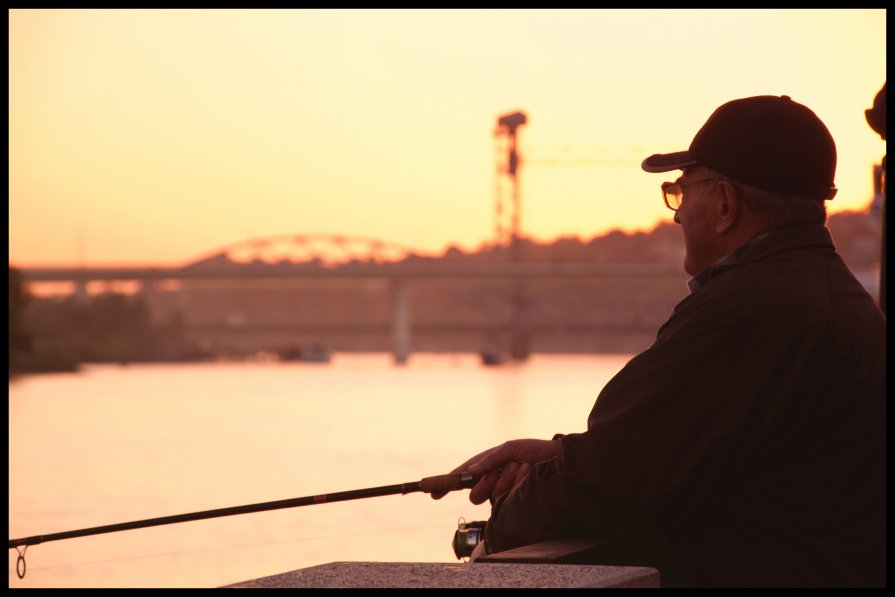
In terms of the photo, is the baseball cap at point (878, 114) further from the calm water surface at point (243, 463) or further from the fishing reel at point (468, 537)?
the calm water surface at point (243, 463)

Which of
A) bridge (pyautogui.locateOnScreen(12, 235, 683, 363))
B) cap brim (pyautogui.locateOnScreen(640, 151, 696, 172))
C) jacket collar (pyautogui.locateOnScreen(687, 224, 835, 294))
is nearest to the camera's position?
jacket collar (pyautogui.locateOnScreen(687, 224, 835, 294))

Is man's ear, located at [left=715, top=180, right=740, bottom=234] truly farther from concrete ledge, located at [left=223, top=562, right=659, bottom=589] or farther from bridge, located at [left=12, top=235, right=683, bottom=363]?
bridge, located at [left=12, top=235, right=683, bottom=363]

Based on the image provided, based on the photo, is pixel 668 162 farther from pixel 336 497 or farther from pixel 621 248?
pixel 621 248

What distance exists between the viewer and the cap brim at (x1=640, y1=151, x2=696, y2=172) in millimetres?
2064

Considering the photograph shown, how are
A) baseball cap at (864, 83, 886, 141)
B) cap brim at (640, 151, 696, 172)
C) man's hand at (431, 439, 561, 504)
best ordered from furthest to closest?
baseball cap at (864, 83, 886, 141) < man's hand at (431, 439, 561, 504) < cap brim at (640, 151, 696, 172)

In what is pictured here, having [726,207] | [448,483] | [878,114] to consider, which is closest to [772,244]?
[726,207]

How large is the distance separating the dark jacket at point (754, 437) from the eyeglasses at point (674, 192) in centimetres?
22

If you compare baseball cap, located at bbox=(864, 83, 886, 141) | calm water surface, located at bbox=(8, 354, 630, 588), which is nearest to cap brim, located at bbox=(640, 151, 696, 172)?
baseball cap, located at bbox=(864, 83, 886, 141)

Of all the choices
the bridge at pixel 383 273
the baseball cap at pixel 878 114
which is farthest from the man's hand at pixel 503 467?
the bridge at pixel 383 273

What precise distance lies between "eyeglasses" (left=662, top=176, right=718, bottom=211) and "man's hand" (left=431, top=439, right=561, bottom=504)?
403 millimetres

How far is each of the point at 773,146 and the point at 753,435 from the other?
0.41 metres

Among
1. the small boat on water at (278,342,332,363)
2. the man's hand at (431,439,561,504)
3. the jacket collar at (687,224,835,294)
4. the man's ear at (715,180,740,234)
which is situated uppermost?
the man's ear at (715,180,740,234)

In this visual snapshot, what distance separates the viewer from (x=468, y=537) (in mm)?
2262
